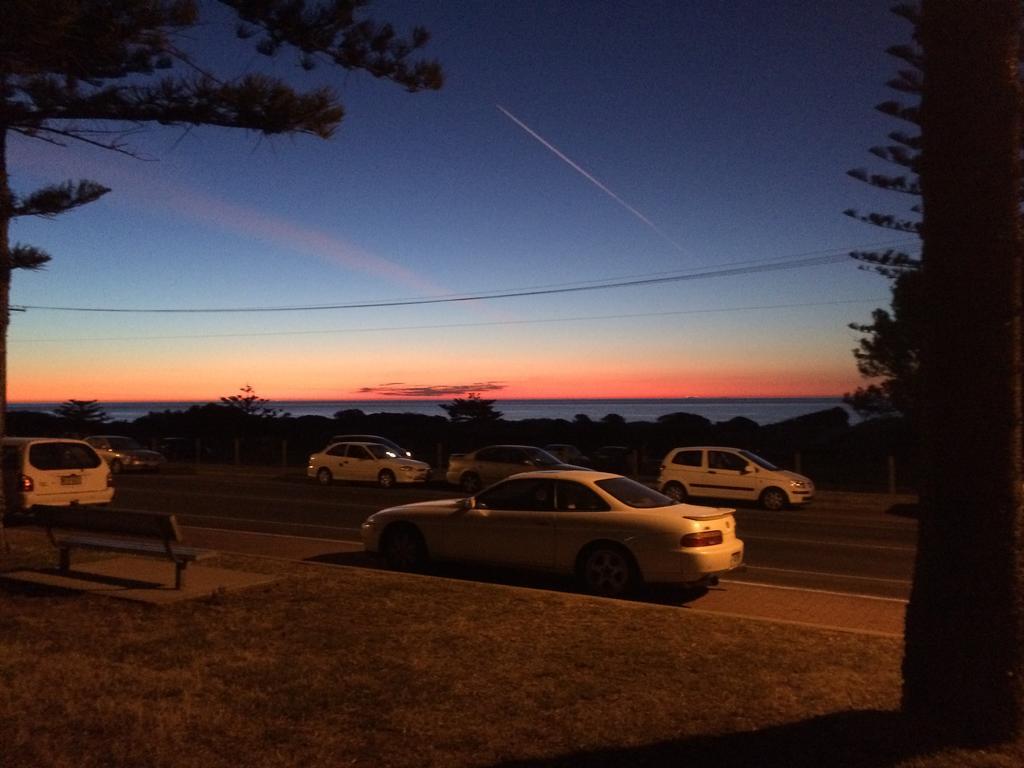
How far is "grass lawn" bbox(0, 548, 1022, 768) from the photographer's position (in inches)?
186

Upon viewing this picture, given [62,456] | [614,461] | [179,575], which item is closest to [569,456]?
[614,461]

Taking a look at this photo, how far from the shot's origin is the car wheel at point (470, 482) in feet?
82.1

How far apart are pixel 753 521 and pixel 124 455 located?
2313 centimetres

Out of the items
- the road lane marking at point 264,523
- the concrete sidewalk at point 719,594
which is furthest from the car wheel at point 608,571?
the road lane marking at point 264,523

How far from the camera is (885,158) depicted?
77.8ft

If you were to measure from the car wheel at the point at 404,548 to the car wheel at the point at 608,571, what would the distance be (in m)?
2.21

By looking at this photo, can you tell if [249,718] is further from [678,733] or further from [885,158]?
[885,158]

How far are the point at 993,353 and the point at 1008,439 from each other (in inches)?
17.3

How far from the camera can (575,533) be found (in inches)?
412

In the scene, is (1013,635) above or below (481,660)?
above

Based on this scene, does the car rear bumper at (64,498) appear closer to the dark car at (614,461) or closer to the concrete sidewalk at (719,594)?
the concrete sidewalk at (719,594)

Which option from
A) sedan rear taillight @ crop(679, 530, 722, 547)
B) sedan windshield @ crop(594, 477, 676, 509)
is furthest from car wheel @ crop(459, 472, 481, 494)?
sedan rear taillight @ crop(679, 530, 722, 547)

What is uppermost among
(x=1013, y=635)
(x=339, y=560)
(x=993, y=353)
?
(x=993, y=353)

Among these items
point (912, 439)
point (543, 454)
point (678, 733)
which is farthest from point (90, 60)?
point (912, 439)
